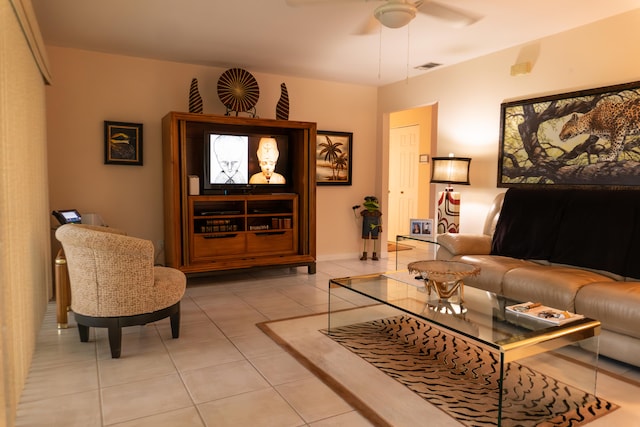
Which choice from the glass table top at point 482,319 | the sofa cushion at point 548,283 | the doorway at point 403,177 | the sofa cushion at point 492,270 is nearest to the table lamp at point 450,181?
the sofa cushion at point 492,270

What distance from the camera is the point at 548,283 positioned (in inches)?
117

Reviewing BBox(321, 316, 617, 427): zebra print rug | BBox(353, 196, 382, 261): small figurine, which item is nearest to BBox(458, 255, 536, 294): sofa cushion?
BBox(321, 316, 617, 427): zebra print rug

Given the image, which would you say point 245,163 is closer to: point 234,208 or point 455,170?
point 234,208

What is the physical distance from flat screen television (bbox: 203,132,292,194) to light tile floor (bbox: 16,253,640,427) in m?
1.62

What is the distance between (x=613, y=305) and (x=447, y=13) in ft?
7.69

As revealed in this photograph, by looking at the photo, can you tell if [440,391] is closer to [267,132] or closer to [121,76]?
[267,132]

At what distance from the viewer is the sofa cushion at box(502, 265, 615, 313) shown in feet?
9.36

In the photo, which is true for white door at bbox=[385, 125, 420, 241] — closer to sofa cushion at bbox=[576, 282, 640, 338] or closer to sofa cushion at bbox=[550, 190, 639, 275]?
sofa cushion at bbox=[550, 190, 639, 275]

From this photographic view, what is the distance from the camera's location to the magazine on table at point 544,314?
2.31 meters

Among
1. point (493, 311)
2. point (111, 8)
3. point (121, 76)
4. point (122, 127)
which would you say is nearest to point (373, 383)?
point (493, 311)

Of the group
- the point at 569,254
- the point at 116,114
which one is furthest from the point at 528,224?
the point at 116,114

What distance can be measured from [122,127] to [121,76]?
1.81 feet

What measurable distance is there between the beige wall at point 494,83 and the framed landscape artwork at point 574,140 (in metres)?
0.12

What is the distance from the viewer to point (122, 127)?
4691 mm
